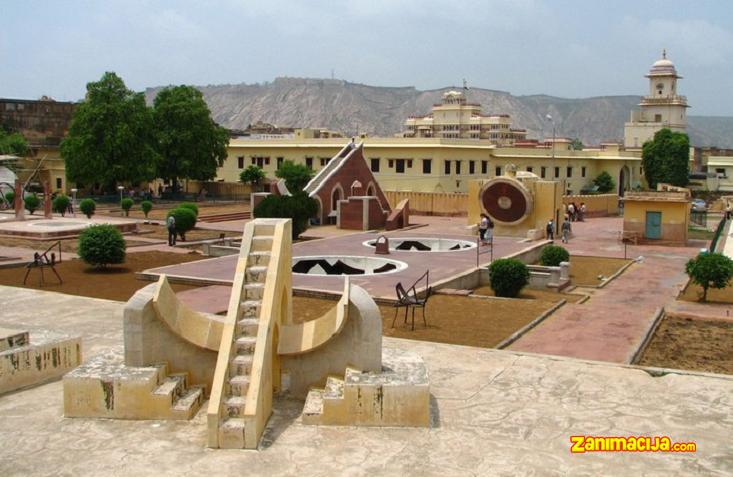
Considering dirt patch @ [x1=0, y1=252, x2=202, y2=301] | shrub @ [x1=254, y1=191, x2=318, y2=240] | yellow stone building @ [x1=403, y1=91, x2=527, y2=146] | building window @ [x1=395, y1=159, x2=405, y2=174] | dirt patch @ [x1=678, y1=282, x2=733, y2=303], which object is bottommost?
dirt patch @ [x1=678, y1=282, x2=733, y2=303]

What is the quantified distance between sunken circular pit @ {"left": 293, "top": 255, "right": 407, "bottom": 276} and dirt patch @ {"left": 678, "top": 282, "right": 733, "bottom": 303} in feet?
23.8

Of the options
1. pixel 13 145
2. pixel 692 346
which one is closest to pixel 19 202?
pixel 13 145

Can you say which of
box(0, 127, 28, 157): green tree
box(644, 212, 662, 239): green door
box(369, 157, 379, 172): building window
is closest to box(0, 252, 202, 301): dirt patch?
box(644, 212, 662, 239): green door

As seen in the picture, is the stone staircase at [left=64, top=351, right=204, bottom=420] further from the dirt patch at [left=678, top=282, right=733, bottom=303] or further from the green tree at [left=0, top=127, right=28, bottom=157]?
the green tree at [left=0, top=127, right=28, bottom=157]

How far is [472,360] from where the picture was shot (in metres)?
10.8

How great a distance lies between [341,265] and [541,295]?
6.35 meters

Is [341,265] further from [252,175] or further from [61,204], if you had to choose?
[252,175]

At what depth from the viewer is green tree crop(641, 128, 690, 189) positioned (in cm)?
5584

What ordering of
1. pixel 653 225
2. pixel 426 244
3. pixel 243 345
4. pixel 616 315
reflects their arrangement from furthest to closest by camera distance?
pixel 653 225, pixel 426 244, pixel 616 315, pixel 243 345

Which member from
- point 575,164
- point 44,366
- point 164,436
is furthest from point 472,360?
point 575,164

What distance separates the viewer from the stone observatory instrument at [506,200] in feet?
101

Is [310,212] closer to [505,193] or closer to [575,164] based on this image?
[505,193]

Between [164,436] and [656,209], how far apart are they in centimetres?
2535

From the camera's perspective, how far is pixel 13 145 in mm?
50562
